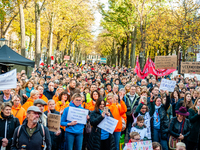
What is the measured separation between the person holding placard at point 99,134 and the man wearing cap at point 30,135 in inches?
63.2

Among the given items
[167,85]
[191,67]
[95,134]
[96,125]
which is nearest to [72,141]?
[95,134]

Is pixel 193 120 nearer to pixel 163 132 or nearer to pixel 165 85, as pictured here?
pixel 163 132

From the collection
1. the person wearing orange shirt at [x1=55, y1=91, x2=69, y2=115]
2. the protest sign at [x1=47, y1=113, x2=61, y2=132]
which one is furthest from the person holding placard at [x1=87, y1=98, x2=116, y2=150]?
the person wearing orange shirt at [x1=55, y1=91, x2=69, y2=115]

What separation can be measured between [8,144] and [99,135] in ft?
6.25

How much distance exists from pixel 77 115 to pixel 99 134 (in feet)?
2.10

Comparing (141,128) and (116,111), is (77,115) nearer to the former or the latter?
(116,111)

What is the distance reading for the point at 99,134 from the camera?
5574 mm

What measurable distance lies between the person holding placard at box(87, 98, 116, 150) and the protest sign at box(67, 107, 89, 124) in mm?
179

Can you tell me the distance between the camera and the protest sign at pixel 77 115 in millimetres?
5562

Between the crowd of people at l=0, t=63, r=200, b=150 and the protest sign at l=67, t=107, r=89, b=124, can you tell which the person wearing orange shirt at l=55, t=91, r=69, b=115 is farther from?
the protest sign at l=67, t=107, r=89, b=124

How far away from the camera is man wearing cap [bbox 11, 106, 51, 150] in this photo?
13.0 ft

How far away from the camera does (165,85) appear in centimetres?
827

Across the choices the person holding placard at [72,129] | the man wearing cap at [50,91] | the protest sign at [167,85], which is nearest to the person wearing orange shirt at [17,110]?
the person holding placard at [72,129]

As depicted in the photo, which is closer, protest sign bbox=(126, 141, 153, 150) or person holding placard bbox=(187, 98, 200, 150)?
protest sign bbox=(126, 141, 153, 150)
